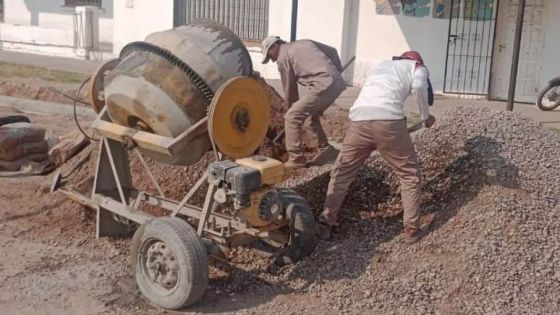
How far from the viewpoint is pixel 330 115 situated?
8.59 meters

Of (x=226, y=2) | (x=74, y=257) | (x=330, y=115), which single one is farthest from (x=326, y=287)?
(x=226, y=2)

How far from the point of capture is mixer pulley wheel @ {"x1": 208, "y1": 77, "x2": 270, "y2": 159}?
16.0 ft

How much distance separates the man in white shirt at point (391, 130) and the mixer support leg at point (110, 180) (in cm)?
173

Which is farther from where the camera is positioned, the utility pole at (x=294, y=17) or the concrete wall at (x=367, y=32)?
the concrete wall at (x=367, y=32)

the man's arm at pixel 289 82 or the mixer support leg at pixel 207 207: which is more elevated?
the man's arm at pixel 289 82

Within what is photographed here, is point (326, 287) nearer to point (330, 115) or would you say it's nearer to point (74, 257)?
point (74, 257)

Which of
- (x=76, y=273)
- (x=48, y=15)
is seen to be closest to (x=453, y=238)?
(x=76, y=273)

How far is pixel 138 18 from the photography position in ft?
55.7

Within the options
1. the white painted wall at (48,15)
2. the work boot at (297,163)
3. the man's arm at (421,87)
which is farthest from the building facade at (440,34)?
the man's arm at (421,87)

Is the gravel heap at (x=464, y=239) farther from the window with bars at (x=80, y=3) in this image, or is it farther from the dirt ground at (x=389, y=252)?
the window with bars at (x=80, y=3)

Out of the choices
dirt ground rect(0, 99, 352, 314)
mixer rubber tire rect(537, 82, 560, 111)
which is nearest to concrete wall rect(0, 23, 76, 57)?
mixer rubber tire rect(537, 82, 560, 111)

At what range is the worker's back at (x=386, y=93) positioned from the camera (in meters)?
5.25

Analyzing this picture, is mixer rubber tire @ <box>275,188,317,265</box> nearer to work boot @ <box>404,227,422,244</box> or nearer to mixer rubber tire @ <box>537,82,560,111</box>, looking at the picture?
work boot @ <box>404,227,422,244</box>

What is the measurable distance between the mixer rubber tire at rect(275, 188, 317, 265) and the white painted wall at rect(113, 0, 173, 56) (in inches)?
471
